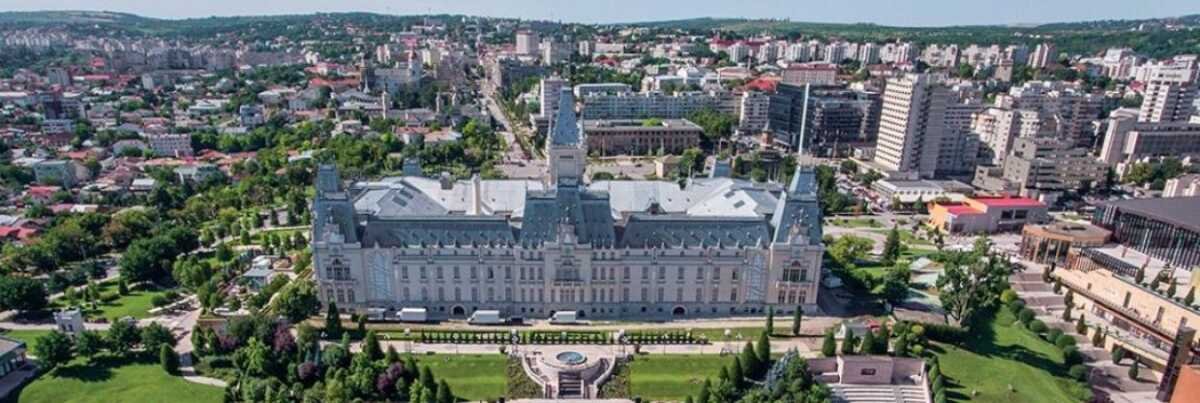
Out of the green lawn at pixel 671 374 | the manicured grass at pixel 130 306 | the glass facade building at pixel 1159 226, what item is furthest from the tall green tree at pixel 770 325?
the manicured grass at pixel 130 306

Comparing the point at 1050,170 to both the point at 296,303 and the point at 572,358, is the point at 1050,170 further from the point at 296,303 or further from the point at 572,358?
the point at 296,303

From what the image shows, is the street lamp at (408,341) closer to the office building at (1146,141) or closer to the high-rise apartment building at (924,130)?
the high-rise apartment building at (924,130)

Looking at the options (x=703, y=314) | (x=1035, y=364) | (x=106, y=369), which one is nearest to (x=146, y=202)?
(x=106, y=369)

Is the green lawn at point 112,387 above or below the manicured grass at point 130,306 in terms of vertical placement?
above

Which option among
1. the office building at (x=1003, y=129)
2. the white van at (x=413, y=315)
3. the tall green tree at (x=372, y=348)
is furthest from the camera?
the office building at (x=1003, y=129)

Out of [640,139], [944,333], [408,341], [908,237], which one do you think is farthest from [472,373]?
[640,139]

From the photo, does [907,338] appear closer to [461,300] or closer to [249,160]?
[461,300]

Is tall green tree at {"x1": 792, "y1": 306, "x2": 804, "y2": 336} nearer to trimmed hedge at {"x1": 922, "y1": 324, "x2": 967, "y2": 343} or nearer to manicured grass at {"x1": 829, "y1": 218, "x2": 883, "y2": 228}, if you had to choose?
trimmed hedge at {"x1": 922, "y1": 324, "x2": 967, "y2": 343}
